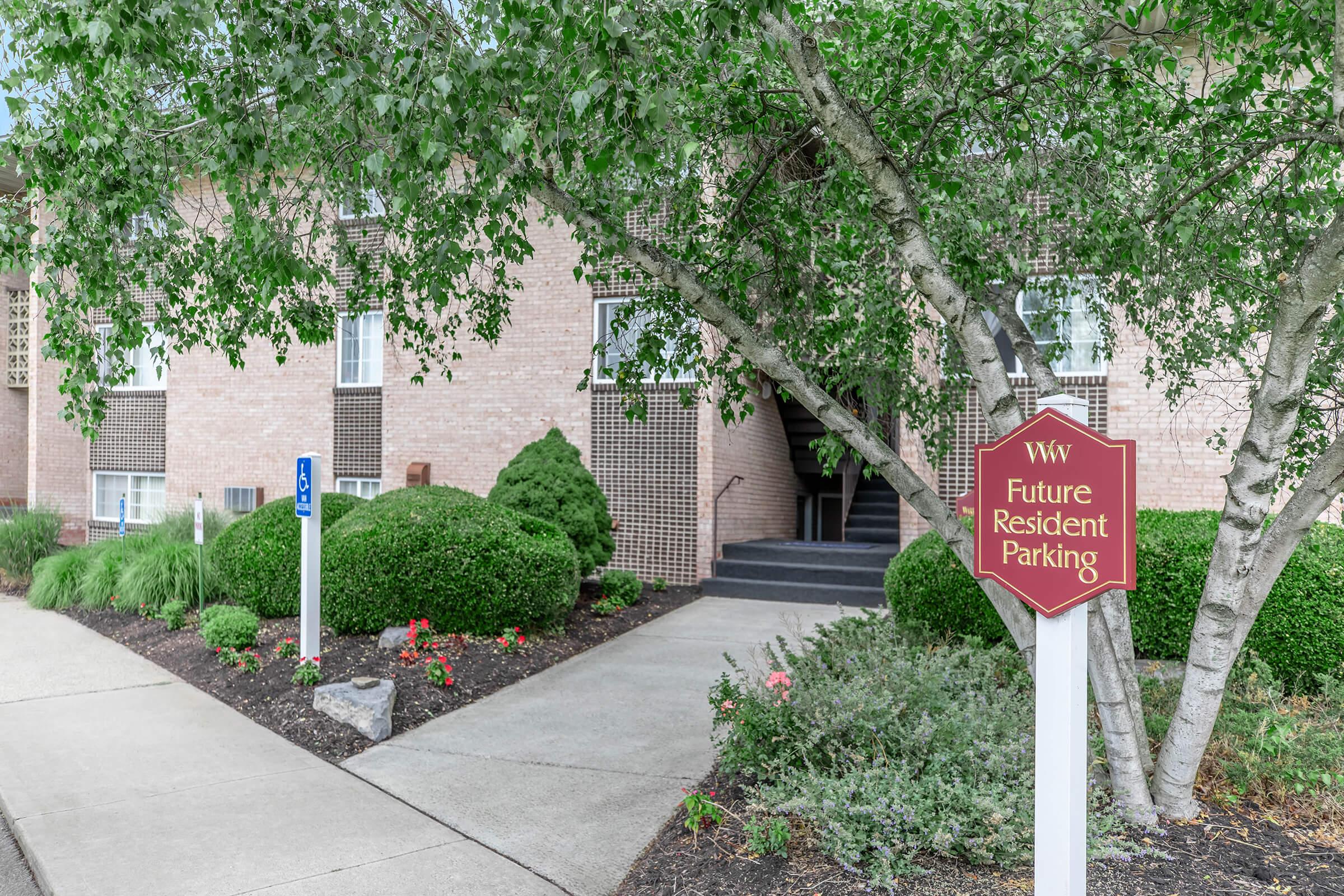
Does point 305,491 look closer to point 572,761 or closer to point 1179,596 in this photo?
point 572,761

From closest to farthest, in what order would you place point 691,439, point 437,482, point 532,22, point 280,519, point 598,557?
1. point 532,22
2. point 280,519
3. point 598,557
4. point 691,439
5. point 437,482

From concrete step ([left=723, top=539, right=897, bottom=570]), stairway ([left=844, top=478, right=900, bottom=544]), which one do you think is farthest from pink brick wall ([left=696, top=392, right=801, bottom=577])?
stairway ([left=844, top=478, right=900, bottom=544])

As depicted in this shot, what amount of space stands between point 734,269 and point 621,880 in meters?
3.37

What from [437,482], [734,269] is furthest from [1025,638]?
[437,482]

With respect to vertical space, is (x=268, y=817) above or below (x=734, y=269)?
below

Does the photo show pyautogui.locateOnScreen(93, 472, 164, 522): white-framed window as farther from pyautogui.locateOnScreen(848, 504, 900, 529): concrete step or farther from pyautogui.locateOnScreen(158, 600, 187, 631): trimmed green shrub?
pyautogui.locateOnScreen(848, 504, 900, 529): concrete step

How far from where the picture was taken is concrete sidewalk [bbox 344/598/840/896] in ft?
14.4

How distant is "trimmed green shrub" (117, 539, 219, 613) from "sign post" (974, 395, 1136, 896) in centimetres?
935

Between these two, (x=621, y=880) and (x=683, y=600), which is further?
(x=683, y=600)

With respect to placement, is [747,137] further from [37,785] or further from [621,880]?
[37,785]

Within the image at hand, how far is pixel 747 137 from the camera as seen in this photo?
5.43m

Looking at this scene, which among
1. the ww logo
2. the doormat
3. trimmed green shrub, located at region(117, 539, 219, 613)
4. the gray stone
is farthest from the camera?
the doormat

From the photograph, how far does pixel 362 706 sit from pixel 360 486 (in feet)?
31.4

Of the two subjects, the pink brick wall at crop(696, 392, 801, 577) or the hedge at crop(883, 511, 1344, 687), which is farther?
the pink brick wall at crop(696, 392, 801, 577)
